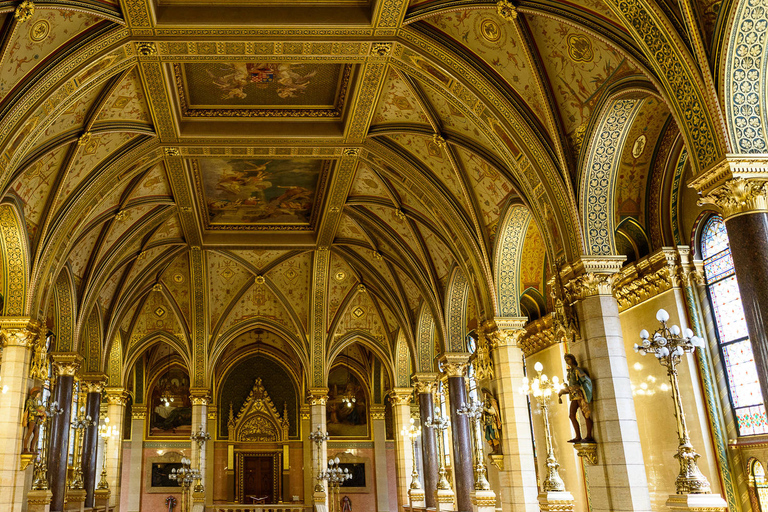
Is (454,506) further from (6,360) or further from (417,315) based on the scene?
(6,360)

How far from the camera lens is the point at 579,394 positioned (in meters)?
11.3

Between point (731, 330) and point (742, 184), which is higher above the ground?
point (742, 184)

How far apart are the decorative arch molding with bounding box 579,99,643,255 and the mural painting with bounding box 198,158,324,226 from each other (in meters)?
8.22

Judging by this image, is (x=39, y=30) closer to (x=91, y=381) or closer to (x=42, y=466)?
(x=42, y=466)

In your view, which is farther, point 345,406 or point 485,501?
point 345,406

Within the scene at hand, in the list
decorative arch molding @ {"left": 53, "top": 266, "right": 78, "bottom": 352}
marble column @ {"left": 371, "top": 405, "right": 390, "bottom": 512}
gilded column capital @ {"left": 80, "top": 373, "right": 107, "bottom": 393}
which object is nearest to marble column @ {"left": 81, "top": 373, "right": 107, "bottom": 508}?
gilded column capital @ {"left": 80, "top": 373, "right": 107, "bottom": 393}

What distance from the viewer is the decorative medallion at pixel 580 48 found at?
10859 millimetres

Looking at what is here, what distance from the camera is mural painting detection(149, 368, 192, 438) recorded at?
34.0 meters

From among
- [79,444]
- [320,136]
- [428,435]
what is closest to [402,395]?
[428,435]

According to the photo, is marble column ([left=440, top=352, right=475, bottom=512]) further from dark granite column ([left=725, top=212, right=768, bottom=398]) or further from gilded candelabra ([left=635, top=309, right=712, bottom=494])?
dark granite column ([left=725, top=212, right=768, bottom=398])

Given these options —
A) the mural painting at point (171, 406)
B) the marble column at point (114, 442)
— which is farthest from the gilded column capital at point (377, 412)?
the marble column at point (114, 442)

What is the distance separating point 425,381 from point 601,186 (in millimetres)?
14048

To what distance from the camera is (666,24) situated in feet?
28.5

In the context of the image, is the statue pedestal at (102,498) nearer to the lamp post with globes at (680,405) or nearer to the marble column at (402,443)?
the marble column at (402,443)
